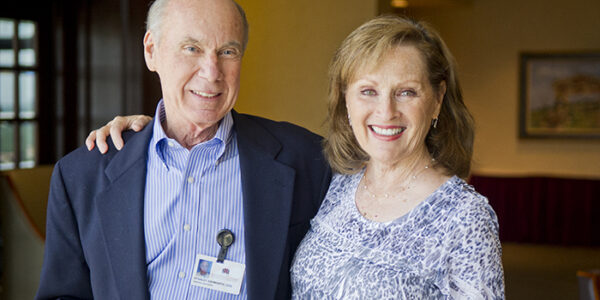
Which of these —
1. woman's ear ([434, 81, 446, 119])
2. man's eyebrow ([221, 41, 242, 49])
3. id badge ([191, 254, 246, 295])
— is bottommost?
id badge ([191, 254, 246, 295])

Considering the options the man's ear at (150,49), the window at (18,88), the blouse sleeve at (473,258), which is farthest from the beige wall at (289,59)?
the blouse sleeve at (473,258)

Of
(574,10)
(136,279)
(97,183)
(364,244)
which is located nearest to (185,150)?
(97,183)

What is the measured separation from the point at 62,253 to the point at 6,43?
361cm

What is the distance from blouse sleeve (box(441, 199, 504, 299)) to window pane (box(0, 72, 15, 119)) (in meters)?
4.26

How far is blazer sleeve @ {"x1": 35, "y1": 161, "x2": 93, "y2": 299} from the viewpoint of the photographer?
5.86 ft

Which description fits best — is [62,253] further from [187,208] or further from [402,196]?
[402,196]

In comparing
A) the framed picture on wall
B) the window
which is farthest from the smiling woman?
the framed picture on wall

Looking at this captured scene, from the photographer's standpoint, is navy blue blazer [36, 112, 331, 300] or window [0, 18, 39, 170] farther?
window [0, 18, 39, 170]

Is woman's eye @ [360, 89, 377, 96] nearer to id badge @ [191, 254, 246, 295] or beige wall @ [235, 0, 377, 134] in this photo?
id badge @ [191, 254, 246, 295]

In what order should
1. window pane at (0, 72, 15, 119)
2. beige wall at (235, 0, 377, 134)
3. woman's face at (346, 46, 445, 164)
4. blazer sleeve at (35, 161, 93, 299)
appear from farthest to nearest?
1. window pane at (0, 72, 15, 119)
2. beige wall at (235, 0, 377, 134)
3. blazer sleeve at (35, 161, 93, 299)
4. woman's face at (346, 46, 445, 164)

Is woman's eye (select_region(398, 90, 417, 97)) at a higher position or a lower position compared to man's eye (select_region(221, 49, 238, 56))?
lower

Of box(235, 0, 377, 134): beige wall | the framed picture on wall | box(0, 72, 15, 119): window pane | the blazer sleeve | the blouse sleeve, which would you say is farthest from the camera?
the framed picture on wall

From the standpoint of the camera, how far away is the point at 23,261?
Result: 12.3 ft

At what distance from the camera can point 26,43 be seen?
15.9 feet
